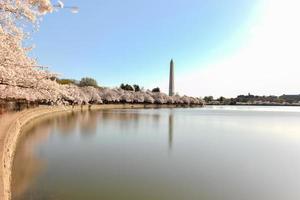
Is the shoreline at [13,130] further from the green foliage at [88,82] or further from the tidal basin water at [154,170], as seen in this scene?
the green foliage at [88,82]

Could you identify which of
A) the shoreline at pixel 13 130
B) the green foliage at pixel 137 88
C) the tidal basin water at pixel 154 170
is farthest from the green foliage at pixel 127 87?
the tidal basin water at pixel 154 170

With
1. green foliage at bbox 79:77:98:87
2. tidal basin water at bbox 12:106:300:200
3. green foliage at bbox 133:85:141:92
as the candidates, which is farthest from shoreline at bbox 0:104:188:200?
green foliage at bbox 133:85:141:92

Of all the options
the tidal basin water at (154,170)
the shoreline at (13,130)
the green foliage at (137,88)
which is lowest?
the tidal basin water at (154,170)

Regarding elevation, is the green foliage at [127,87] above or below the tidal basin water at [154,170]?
above

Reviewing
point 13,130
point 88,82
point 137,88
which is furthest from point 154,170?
point 137,88

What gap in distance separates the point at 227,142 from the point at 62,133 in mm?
10755

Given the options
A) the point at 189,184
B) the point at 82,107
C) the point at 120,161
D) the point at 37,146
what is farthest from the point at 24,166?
the point at 82,107

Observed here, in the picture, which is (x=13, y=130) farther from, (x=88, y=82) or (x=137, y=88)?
(x=137, y=88)

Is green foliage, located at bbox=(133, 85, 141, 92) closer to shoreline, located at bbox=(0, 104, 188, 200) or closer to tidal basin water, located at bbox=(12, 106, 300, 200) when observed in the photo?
shoreline, located at bbox=(0, 104, 188, 200)

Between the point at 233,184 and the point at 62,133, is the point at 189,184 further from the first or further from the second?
the point at 62,133

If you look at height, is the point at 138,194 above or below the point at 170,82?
below

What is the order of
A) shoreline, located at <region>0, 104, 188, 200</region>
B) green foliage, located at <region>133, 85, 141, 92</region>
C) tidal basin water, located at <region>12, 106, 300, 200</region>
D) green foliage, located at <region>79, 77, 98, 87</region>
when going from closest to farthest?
shoreline, located at <region>0, 104, 188, 200</region> → tidal basin water, located at <region>12, 106, 300, 200</region> → green foliage, located at <region>79, 77, 98, 87</region> → green foliage, located at <region>133, 85, 141, 92</region>

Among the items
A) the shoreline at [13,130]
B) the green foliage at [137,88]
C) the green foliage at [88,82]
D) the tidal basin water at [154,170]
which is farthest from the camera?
the green foliage at [137,88]

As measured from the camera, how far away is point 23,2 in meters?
6.70
